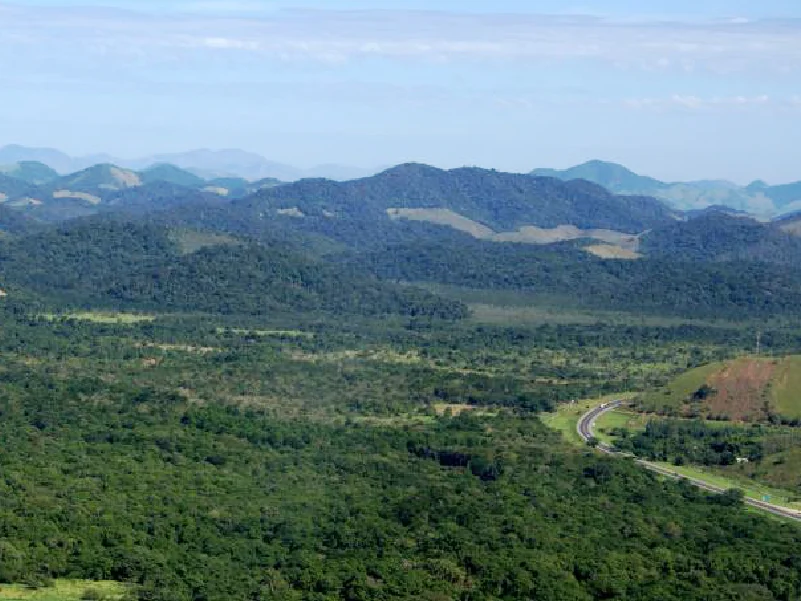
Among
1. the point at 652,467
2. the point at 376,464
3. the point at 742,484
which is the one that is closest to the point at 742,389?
the point at 652,467

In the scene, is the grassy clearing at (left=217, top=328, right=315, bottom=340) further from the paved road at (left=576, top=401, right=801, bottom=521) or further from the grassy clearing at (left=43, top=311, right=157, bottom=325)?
the paved road at (left=576, top=401, right=801, bottom=521)

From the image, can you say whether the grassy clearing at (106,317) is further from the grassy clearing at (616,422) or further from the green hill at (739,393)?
the green hill at (739,393)

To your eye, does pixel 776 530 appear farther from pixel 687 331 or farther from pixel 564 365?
pixel 687 331

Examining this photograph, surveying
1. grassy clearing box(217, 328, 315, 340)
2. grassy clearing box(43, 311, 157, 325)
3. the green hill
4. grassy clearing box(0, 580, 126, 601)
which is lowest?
grassy clearing box(0, 580, 126, 601)

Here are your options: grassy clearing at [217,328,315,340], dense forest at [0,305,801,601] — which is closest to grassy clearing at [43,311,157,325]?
grassy clearing at [217,328,315,340]

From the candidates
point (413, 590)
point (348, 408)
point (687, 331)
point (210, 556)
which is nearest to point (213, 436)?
point (348, 408)

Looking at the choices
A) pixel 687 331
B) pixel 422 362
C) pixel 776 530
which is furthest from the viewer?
pixel 687 331
